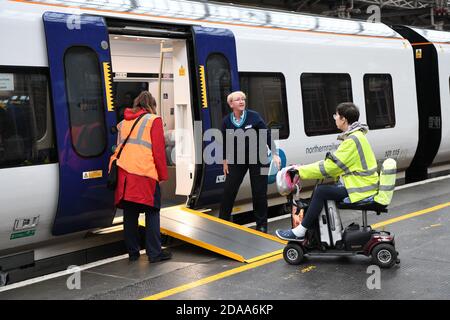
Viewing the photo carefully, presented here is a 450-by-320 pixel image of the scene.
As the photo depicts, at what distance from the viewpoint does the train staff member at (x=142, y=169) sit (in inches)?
237

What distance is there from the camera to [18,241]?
5898mm

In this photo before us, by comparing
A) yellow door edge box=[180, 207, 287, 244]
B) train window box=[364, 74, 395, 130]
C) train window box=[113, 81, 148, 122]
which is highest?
train window box=[113, 81, 148, 122]

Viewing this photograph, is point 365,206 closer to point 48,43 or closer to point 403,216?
point 403,216

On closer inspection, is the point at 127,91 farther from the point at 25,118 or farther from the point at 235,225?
the point at 25,118

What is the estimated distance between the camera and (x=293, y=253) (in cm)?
586

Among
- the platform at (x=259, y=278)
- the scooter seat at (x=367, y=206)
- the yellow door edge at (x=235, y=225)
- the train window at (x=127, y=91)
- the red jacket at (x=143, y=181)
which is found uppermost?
the train window at (x=127, y=91)

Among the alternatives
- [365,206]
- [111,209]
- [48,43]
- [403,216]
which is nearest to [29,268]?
[111,209]

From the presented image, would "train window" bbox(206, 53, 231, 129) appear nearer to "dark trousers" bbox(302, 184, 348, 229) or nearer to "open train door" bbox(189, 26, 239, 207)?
"open train door" bbox(189, 26, 239, 207)

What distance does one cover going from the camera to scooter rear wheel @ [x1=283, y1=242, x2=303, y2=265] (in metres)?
5.83

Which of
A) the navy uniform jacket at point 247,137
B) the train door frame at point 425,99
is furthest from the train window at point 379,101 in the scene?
the navy uniform jacket at point 247,137

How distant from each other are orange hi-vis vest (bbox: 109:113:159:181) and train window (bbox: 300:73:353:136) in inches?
133

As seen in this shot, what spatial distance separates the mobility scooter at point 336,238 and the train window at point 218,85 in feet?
6.84

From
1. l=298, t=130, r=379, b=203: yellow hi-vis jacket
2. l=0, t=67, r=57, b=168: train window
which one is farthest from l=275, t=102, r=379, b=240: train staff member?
l=0, t=67, r=57, b=168: train window

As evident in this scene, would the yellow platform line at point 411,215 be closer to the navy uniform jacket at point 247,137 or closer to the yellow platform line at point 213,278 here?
the navy uniform jacket at point 247,137
